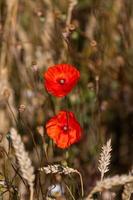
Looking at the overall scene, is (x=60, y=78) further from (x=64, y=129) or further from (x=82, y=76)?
(x=82, y=76)

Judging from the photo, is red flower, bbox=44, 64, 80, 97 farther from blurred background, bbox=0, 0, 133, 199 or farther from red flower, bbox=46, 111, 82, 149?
blurred background, bbox=0, 0, 133, 199

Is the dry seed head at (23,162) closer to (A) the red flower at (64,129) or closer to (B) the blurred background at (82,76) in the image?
(A) the red flower at (64,129)

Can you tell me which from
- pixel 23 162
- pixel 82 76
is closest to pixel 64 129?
pixel 23 162

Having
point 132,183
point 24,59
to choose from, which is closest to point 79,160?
point 24,59

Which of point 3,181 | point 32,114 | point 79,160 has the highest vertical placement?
point 3,181

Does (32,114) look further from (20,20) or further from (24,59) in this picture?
(20,20)

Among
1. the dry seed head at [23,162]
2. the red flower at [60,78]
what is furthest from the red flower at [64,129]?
the dry seed head at [23,162]

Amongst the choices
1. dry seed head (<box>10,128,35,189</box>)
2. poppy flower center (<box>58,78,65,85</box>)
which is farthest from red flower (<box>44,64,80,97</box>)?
dry seed head (<box>10,128,35,189</box>)

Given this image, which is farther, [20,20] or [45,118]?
[20,20]
